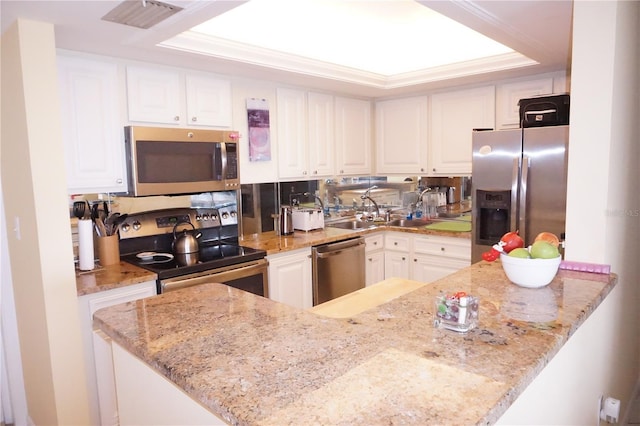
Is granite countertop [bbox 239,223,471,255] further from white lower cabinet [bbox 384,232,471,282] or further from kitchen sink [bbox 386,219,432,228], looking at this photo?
kitchen sink [bbox 386,219,432,228]

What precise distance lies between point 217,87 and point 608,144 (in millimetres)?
2482

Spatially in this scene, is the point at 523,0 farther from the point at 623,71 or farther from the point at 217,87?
the point at 217,87

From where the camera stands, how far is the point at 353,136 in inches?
170

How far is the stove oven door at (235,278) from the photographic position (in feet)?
8.37

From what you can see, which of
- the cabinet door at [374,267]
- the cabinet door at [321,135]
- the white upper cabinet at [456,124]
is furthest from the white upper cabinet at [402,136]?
the cabinet door at [374,267]

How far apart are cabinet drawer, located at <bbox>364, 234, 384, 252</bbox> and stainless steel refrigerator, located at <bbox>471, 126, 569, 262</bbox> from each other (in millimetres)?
981

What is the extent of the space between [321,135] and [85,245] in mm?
2206

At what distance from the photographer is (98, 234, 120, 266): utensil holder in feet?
8.89

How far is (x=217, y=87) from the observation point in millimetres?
3166

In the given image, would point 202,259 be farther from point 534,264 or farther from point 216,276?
point 534,264

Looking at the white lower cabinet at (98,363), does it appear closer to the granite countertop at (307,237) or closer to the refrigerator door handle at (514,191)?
the granite countertop at (307,237)

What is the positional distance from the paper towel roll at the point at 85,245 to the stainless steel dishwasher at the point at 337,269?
5.23ft

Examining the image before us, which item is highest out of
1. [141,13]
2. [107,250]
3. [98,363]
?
[141,13]

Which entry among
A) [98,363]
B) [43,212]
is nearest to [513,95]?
[43,212]
